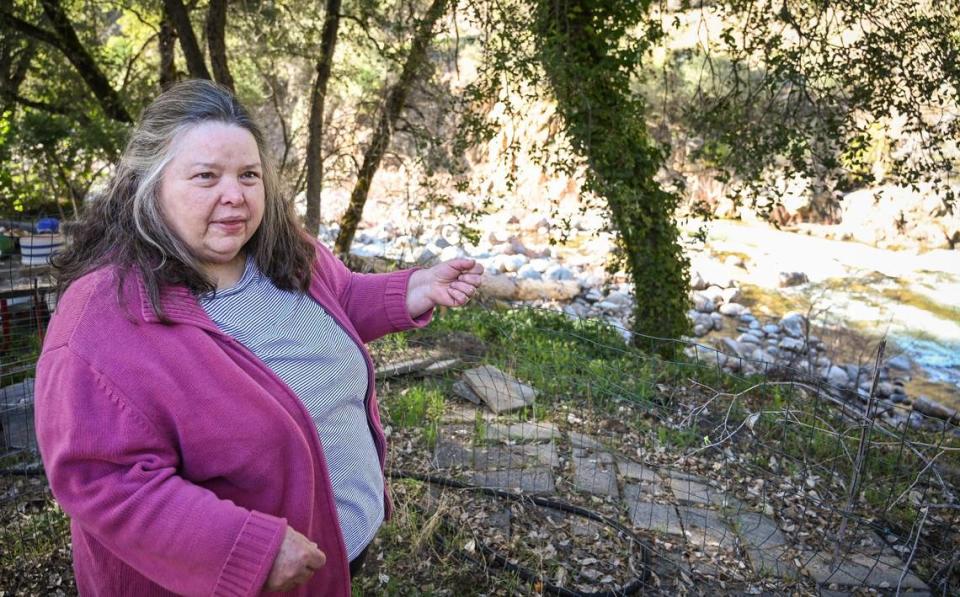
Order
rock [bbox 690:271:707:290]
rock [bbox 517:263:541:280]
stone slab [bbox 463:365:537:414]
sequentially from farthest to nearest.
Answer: rock [bbox 517:263:541:280] → rock [bbox 690:271:707:290] → stone slab [bbox 463:365:537:414]

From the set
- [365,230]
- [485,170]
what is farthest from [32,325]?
[485,170]

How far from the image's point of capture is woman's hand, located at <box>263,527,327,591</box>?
4.67 ft

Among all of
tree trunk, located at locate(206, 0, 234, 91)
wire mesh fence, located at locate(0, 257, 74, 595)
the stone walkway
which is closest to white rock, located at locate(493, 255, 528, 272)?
tree trunk, located at locate(206, 0, 234, 91)

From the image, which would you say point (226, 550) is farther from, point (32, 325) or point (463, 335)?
point (32, 325)

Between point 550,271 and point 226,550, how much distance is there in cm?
1376

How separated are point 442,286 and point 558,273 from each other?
1273cm

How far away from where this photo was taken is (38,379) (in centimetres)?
149

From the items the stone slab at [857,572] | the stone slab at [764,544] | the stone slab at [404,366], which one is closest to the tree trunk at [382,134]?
the stone slab at [404,366]

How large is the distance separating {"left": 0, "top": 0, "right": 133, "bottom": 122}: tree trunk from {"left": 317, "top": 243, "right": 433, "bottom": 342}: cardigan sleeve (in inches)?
289

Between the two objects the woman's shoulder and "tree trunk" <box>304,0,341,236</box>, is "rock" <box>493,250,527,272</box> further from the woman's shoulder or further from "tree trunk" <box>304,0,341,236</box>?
the woman's shoulder

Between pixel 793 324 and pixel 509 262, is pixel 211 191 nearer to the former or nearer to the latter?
pixel 793 324

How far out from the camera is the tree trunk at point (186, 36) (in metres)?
7.47

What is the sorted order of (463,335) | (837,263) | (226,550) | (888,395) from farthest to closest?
(837,263), (888,395), (463,335), (226,550)

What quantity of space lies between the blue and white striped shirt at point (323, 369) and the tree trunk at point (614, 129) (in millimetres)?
4416
